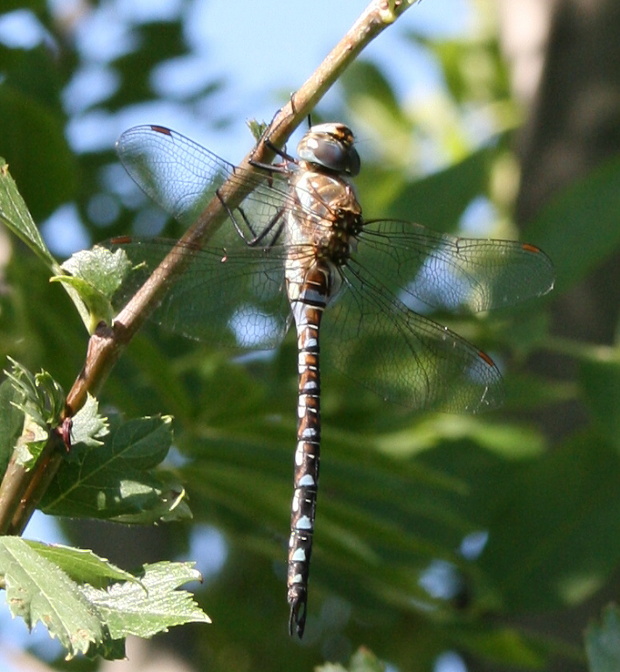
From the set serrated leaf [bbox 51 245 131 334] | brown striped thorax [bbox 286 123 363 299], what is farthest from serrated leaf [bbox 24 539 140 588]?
brown striped thorax [bbox 286 123 363 299]

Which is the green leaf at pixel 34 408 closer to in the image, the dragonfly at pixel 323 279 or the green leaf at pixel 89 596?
the green leaf at pixel 89 596

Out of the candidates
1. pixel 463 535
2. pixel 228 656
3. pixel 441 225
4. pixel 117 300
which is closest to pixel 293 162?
pixel 117 300

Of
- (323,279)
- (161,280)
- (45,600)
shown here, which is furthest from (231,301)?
(45,600)

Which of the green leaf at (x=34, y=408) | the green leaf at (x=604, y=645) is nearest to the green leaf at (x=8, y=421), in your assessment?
the green leaf at (x=34, y=408)

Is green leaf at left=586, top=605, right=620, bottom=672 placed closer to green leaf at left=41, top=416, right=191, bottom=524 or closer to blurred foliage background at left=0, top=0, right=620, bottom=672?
blurred foliage background at left=0, top=0, right=620, bottom=672

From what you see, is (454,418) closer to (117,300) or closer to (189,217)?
(189,217)

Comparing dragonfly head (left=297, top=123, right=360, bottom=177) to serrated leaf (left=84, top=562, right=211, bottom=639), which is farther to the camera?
dragonfly head (left=297, top=123, right=360, bottom=177)
